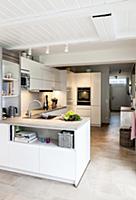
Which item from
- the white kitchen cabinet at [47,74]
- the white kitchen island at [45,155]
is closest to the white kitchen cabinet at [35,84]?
the white kitchen cabinet at [47,74]

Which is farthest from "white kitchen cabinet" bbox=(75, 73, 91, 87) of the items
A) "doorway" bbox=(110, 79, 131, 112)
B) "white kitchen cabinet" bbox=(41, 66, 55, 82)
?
"doorway" bbox=(110, 79, 131, 112)

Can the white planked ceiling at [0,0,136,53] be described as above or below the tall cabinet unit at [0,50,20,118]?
above

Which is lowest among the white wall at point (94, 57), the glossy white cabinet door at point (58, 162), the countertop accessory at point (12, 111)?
the glossy white cabinet door at point (58, 162)

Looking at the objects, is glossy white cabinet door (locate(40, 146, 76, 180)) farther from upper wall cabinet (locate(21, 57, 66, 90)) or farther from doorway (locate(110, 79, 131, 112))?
doorway (locate(110, 79, 131, 112))

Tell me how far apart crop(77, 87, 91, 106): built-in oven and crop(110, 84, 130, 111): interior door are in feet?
22.8

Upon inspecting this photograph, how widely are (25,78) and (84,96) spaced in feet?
12.1

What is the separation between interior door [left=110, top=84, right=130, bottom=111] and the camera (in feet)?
44.3

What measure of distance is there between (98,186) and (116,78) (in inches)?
453

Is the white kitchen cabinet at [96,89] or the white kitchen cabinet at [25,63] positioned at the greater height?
the white kitchen cabinet at [25,63]

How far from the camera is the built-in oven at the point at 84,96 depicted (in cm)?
740

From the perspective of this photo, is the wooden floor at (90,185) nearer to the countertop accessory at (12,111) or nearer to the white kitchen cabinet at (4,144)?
the white kitchen cabinet at (4,144)

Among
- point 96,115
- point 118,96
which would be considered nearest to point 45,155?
point 96,115

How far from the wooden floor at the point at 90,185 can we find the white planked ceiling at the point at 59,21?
2.50 m

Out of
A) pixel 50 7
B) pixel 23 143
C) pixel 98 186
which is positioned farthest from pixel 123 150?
pixel 50 7
